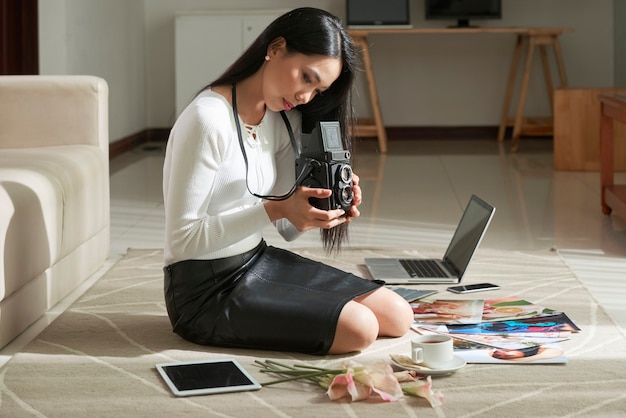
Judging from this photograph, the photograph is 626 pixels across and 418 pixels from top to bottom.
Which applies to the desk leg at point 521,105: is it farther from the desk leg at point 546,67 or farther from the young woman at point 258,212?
the young woman at point 258,212

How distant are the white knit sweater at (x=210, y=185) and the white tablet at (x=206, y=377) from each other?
25 cm

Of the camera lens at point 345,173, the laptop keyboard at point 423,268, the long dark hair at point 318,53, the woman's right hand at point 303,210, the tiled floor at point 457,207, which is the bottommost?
the tiled floor at point 457,207

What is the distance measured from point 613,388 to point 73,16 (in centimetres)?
446

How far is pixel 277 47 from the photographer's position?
223 centimetres

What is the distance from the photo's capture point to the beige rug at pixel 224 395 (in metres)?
1.90

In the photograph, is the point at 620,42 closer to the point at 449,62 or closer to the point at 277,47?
the point at 449,62

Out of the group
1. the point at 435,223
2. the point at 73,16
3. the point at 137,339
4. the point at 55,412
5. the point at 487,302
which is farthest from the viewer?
the point at 73,16

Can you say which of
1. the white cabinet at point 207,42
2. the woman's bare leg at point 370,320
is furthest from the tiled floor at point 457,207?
the white cabinet at point 207,42

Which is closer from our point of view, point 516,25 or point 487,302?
point 487,302

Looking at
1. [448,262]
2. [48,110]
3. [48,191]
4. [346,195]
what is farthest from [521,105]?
[346,195]

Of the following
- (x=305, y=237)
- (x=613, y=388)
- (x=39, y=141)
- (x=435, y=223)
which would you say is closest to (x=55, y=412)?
(x=613, y=388)

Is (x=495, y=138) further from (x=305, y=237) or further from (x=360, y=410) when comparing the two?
(x=360, y=410)

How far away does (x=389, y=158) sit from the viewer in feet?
21.5

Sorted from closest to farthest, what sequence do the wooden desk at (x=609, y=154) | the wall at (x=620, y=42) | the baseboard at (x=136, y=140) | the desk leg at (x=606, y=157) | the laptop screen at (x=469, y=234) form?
the laptop screen at (x=469, y=234), the wooden desk at (x=609, y=154), the desk leg at (x=606, y=157), the baseboard at (x=136, y=140), the wall at (x=620, y=42)
